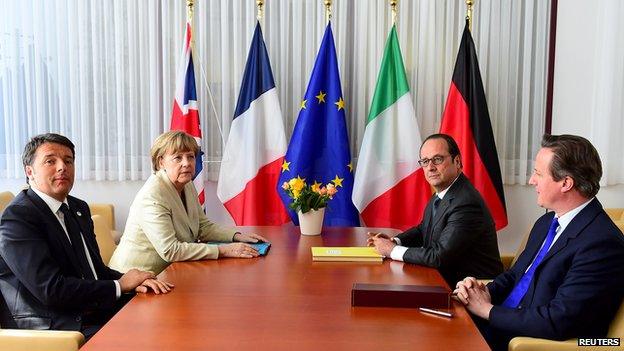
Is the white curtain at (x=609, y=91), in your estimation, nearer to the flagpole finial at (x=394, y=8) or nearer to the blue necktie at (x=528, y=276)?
the flagpole finial at (x=394, y=8)

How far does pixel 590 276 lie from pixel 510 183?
2.63 meters

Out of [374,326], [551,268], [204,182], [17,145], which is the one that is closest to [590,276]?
[551,268]

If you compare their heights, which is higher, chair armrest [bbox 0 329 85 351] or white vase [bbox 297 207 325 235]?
white vase [bbox 297 207 325 235]

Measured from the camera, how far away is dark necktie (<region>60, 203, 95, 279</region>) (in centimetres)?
228

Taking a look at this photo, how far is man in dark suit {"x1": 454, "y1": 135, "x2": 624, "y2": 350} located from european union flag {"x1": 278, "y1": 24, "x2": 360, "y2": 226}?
207 cm

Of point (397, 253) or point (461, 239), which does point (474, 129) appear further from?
point (397, 253)

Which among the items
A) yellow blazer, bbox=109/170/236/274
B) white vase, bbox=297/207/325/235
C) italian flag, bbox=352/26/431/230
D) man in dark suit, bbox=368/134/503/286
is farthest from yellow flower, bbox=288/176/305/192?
italian flag, bbox=352/26/431/230

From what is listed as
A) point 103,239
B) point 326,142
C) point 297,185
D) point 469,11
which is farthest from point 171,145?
point 469,11

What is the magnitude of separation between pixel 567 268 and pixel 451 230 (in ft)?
2.42

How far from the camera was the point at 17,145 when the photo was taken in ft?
14.6

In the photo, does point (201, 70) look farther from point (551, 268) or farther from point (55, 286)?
point (551, 268)

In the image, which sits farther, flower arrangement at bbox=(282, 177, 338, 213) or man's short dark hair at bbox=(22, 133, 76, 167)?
flower arrangement at bbox=(282, 177, 338, 213)

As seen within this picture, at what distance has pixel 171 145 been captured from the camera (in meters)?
2.81

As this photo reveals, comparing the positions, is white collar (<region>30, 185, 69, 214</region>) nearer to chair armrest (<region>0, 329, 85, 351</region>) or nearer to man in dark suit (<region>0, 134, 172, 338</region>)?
man in dark suit (<region>0, 134, 172, 338</region>)
